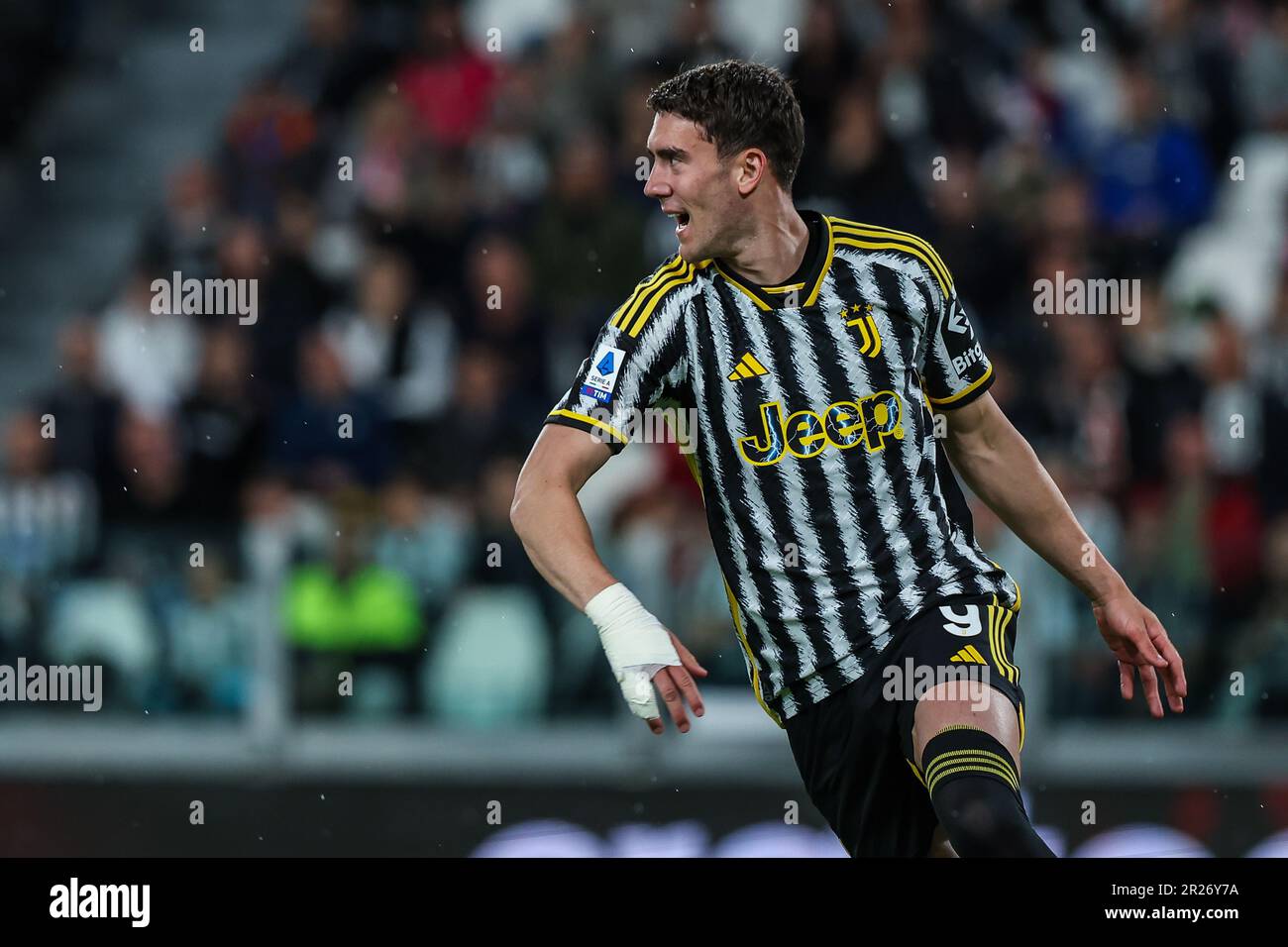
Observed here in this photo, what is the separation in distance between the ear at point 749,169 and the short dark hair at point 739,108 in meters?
0.02

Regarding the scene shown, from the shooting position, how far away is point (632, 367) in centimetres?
442

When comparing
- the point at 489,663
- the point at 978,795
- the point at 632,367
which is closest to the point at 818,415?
the point at 632,367

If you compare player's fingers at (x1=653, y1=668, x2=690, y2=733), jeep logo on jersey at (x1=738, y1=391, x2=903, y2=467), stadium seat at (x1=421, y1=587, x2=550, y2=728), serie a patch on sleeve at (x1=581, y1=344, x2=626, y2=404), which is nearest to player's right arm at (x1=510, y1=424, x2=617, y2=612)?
serie a patch on sleeve at (x1=581, y1=344, x2=626, y2=404)

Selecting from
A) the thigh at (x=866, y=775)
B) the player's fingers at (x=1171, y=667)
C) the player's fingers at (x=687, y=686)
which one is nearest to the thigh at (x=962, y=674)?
the thigh at (x=866, y=775)

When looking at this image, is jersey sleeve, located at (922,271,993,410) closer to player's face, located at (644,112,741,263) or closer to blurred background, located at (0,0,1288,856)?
player's face, located at (644,112,741,263)

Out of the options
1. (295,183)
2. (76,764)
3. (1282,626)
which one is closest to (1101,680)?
(1282,626)

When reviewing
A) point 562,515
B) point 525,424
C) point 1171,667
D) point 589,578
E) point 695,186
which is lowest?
point 1171,667

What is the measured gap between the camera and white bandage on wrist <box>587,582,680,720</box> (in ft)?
13.3

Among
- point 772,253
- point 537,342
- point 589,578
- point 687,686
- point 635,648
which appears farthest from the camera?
point 537,342

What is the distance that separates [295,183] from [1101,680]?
484 centimetres

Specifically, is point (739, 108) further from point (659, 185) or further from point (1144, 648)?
point (1144, 648)

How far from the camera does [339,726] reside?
25.5ft

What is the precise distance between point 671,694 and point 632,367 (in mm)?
852
